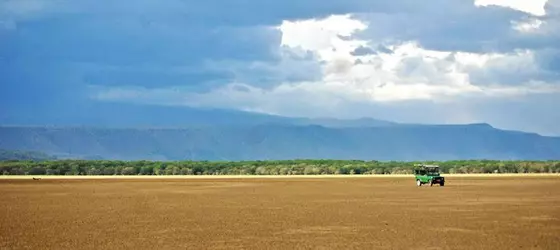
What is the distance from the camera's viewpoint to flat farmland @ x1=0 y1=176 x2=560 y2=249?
24906mm

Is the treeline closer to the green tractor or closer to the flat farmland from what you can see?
the green tractor

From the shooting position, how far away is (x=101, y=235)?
27359 millimetres

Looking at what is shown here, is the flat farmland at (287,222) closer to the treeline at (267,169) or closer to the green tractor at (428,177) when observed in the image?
the green tractor at (428,177)

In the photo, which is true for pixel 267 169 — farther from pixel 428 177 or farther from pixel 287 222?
pixel 287 222

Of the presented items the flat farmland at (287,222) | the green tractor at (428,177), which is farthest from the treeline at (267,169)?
the flat farmland at (287,222)

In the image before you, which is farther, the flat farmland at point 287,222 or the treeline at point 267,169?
the treeline at point 267,169

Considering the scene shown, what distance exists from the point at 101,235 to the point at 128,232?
112cm

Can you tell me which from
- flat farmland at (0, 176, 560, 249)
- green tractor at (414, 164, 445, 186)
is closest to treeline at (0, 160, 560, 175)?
green tractor at (414, 164, 445, 186)

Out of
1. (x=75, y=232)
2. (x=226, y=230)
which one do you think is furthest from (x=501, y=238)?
(x=75, y=232)

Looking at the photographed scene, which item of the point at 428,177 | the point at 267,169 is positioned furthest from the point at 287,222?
the point at 267,169

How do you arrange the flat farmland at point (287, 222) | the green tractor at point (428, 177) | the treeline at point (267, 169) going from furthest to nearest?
1. the treeline at point (267, 169)
2. the green tractor at point (428, 177)
3. the flat farmland at point (287, 222)

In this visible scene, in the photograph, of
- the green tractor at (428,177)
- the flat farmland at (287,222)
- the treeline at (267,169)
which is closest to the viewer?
the flat farmland at (287,222)

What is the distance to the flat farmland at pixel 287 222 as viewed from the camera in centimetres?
2491

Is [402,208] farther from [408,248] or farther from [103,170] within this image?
[103,170]
